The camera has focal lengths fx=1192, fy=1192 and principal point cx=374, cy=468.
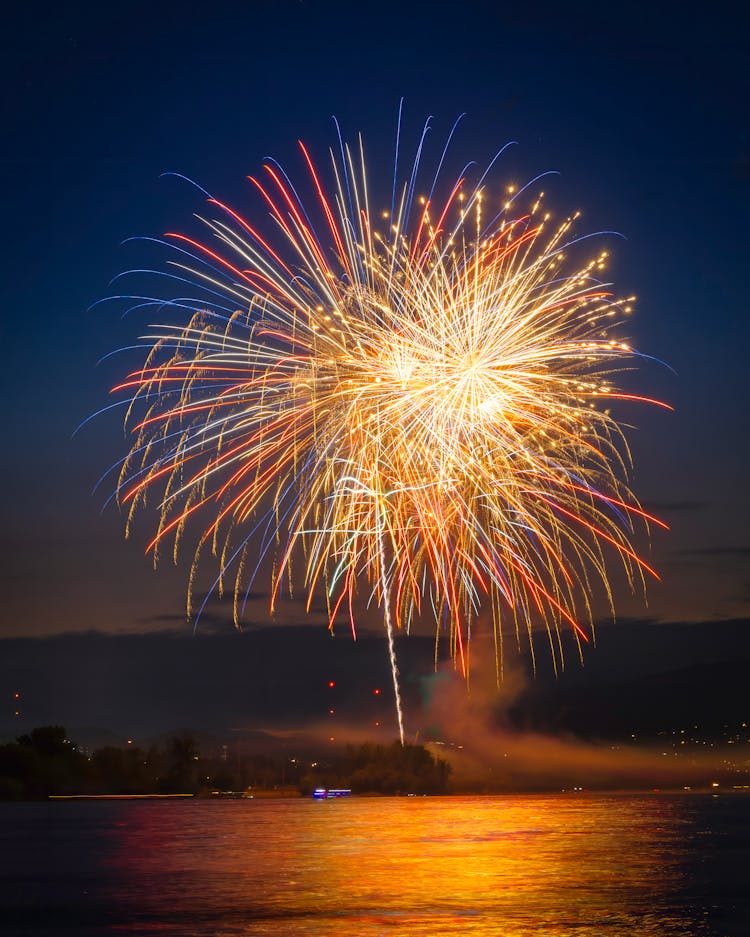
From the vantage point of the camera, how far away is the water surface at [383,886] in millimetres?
26344

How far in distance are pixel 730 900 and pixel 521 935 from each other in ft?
36.6

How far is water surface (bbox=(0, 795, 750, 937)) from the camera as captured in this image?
26344mm

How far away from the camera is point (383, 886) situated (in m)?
35.3

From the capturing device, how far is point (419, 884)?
3575 cm

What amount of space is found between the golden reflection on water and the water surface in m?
0.07

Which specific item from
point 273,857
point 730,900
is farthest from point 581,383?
point 273,857

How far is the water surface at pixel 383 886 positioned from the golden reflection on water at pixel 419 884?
0.23ft

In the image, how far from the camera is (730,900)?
107ft

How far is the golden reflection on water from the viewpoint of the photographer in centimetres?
2608

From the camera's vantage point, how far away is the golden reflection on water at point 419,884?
26.1m

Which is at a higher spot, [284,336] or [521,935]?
[284,336]

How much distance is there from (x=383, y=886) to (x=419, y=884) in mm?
1159

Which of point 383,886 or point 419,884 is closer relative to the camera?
point 383,886

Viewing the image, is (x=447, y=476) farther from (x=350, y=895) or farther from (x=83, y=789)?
(x=83, y=789)
